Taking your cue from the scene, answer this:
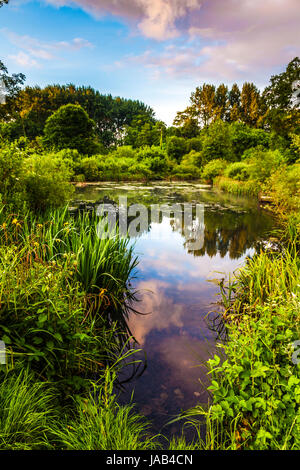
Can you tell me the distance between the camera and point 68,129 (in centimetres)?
3203

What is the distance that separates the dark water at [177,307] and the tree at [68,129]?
27.4 metres

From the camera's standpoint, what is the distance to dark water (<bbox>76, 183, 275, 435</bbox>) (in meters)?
2.22

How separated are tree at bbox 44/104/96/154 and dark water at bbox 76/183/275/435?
2741cm

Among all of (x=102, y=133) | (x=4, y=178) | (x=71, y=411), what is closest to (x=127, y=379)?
(x=71, y=411)

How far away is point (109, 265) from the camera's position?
3691 mm

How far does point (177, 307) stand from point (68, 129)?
1322 inches

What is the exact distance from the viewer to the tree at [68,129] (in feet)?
104

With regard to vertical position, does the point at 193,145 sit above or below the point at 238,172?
above

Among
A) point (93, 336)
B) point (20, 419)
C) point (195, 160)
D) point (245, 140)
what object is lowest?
point (93, 336)

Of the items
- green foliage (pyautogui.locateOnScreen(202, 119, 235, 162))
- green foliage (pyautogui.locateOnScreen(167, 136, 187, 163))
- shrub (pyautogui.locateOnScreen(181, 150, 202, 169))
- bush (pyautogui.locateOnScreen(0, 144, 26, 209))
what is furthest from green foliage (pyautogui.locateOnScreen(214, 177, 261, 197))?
green foliage (pyautogui.locateOnScreen(167, 136, 187, 163))

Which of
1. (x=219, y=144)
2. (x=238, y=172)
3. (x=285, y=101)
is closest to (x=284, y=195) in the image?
(x=285, y=101)

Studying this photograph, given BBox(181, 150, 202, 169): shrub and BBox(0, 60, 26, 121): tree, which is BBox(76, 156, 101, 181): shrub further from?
BBox(181, 150, 202, 169): shrub

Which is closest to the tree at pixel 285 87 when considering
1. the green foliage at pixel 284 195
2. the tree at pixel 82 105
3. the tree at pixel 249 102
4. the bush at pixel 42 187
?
the green foliage at pixel 284 195

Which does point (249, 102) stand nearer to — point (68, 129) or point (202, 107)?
point (202, 107)
